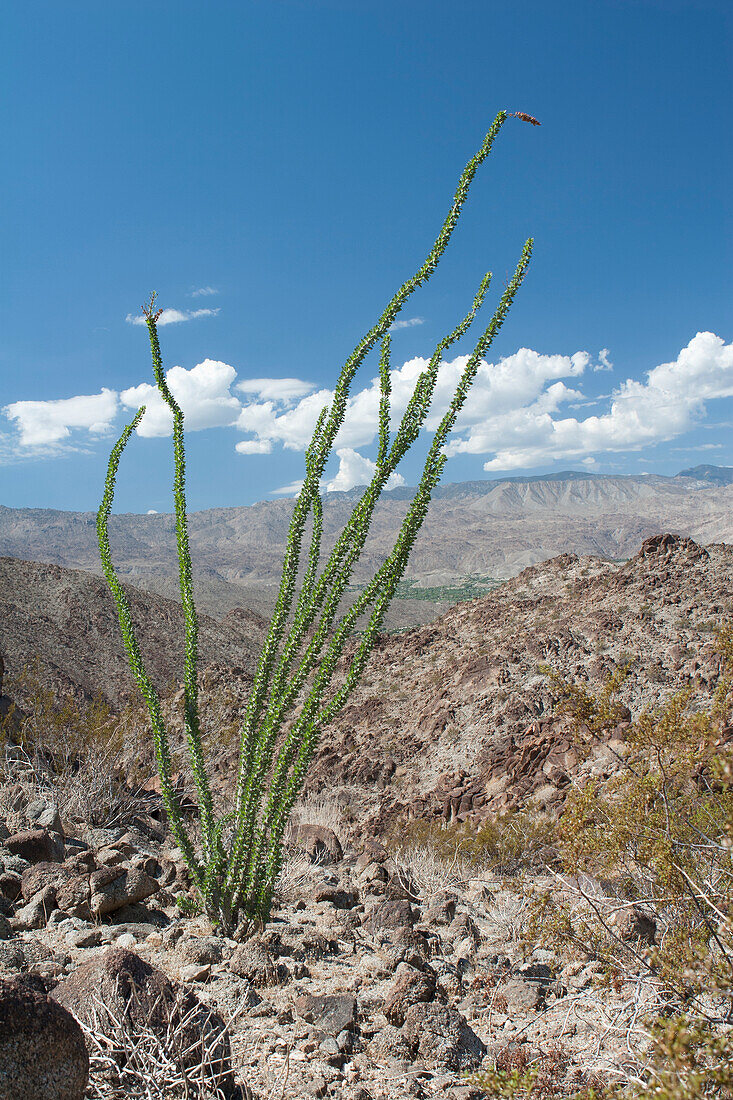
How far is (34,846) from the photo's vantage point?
17.7ft

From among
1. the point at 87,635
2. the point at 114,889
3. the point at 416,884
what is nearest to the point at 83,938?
the point at 114,889

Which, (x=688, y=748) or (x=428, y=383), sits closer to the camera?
(x=688, y=748)

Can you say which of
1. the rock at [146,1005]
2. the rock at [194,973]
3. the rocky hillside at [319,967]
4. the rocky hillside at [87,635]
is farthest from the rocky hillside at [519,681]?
the rocky hillside at [87,635]

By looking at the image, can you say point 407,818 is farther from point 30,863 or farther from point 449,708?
point 30,863

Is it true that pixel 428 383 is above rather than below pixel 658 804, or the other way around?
above

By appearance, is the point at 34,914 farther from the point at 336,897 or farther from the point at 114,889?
the point at 336,897

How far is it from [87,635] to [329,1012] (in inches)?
1278

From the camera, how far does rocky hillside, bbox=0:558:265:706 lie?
91.7 ft

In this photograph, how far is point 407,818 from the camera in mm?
12750

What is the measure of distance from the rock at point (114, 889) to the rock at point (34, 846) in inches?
30.6

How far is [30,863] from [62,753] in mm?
6171

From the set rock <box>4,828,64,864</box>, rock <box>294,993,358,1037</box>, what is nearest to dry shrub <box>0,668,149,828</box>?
rock <box>4,828,64,864</box>

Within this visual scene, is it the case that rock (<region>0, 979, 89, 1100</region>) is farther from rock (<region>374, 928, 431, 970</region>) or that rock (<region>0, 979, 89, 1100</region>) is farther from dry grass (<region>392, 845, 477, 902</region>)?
dry grass (<region>392, 845, 477, 902</region>)

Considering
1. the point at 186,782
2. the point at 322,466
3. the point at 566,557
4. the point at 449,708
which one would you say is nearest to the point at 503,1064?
the point at 322,466
